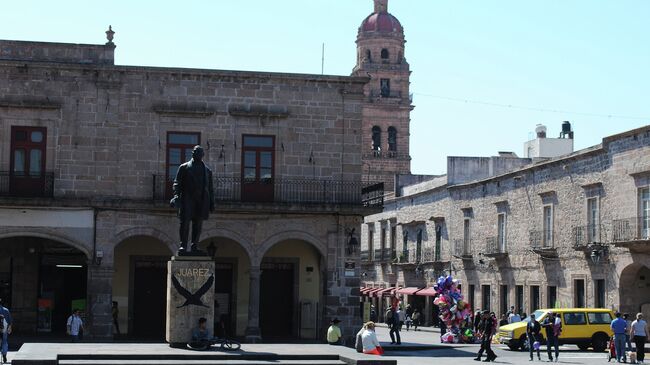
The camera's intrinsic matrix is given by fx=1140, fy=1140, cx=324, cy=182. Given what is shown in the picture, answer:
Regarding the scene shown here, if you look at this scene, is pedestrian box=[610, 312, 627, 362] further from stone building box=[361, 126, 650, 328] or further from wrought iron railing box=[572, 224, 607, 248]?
wrought iron railing box=[572, 224, 607, 248]

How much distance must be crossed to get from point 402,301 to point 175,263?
113ft

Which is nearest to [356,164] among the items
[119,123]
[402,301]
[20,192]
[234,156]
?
[234,156]

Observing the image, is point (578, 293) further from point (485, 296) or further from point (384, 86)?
point (384, 86)

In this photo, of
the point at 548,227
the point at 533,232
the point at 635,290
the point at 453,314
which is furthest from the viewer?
the point at 533,232

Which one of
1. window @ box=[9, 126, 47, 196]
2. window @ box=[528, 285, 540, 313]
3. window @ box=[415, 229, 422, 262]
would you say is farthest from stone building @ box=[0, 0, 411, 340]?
window @ box=[415, 229, 422, 262]

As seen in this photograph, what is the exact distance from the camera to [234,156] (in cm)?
3266

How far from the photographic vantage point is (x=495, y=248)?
4428 centimetres

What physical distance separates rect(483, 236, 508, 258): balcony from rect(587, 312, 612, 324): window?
1069 centimetres

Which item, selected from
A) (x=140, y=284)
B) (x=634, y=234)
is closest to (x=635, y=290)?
(x=634, y=234)

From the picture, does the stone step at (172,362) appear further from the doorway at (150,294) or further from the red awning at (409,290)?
the red awning at (409,290)

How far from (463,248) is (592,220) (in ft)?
37.7

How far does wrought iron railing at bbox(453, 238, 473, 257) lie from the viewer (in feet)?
156

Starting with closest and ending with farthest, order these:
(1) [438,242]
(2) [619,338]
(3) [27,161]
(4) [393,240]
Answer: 1. (2) [619,338]
2. (3) [27,161]
3. (1) [438,242]
4. (4) [393,240]

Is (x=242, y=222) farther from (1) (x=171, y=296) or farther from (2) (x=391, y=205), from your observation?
(2) (x=391, y=205)
